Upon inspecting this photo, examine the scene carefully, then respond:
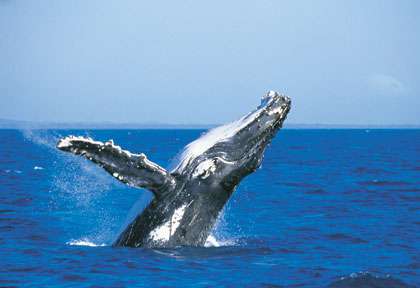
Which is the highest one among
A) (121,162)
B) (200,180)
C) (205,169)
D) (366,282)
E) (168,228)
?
(205,169)

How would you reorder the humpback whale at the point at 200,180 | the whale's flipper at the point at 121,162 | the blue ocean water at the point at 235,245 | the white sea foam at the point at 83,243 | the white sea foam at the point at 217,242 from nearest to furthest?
the whale's flipper at the point at 121,162 < the blue ocean water at the point at 235,245 < the humpback whale at the point at 200,180 < the white sea foam at the point at 217,242 < the white sea foam at the point at 83,243

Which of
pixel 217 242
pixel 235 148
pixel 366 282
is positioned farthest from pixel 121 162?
pixel 366 282

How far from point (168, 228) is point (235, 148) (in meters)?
1.38

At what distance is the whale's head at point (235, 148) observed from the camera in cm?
1057

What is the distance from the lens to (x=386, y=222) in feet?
55.5

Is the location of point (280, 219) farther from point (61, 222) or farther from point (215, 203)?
point (215, 203)

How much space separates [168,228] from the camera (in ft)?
34.6

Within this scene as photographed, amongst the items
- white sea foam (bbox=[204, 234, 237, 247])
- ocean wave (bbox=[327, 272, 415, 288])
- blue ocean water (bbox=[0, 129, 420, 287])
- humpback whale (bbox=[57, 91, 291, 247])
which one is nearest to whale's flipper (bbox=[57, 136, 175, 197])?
humpback whale (bbox=[57, 91, 291, 247])

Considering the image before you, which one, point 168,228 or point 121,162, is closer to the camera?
point 121,162

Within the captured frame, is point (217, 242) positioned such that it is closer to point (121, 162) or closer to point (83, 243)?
point (83, 243)

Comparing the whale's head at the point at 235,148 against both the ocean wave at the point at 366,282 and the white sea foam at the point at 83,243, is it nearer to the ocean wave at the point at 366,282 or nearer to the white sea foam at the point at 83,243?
the ocean wave at the point at 366,282

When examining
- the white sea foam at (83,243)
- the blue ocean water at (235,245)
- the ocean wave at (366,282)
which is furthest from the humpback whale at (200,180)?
the ocean wave at (366,282)

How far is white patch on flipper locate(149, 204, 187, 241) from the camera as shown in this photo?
34.3 ft

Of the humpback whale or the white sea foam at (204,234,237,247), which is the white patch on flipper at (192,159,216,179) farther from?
the white sea foam at (204,234,237,247)
